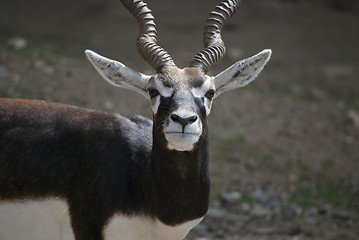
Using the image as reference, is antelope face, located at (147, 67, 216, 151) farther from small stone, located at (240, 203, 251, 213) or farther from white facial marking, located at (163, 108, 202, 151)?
small stone, located at (240, 203, 251, 213)

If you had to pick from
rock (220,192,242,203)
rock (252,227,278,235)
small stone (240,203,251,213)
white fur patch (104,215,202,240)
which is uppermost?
white fur patch (104,215,202,240)

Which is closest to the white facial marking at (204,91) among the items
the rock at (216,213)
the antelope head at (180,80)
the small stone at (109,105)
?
the antelope head at (180,80)

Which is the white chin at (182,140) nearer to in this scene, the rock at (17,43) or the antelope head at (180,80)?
the antelope head at (180,80)

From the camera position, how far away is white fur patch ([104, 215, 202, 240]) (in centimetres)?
540

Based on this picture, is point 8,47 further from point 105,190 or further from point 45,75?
point 105,190

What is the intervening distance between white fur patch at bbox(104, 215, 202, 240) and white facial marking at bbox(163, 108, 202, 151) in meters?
0.87

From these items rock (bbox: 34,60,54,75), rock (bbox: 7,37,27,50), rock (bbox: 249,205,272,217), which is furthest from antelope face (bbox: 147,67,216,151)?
rock (bbox: 7,37,27,50)

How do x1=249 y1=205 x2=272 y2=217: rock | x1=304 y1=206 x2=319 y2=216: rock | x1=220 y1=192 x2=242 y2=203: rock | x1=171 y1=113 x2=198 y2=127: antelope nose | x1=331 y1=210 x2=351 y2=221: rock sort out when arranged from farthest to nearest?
x1=220 y1=192 x2=242 y2=203: rock
x1=304 y1=206 x2=319 y2=216: rock
x1=331 y1=210 x2=351 y2=221: rock
x1=249 y1=205 x2=272 y2=217: rock
x1=171 y1=113 x2=198 y2=127: antelope nose

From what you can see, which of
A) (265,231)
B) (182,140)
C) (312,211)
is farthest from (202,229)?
(182,140)

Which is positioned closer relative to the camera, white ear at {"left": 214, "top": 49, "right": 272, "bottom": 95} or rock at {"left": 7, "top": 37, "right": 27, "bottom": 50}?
white ear at {"left": 214, "top": 49, "right": 272, "bottom": 95}

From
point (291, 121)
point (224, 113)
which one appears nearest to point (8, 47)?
point (224, 113)

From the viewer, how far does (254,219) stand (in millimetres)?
8688

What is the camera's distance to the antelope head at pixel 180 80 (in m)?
5.02

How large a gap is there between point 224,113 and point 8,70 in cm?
430
